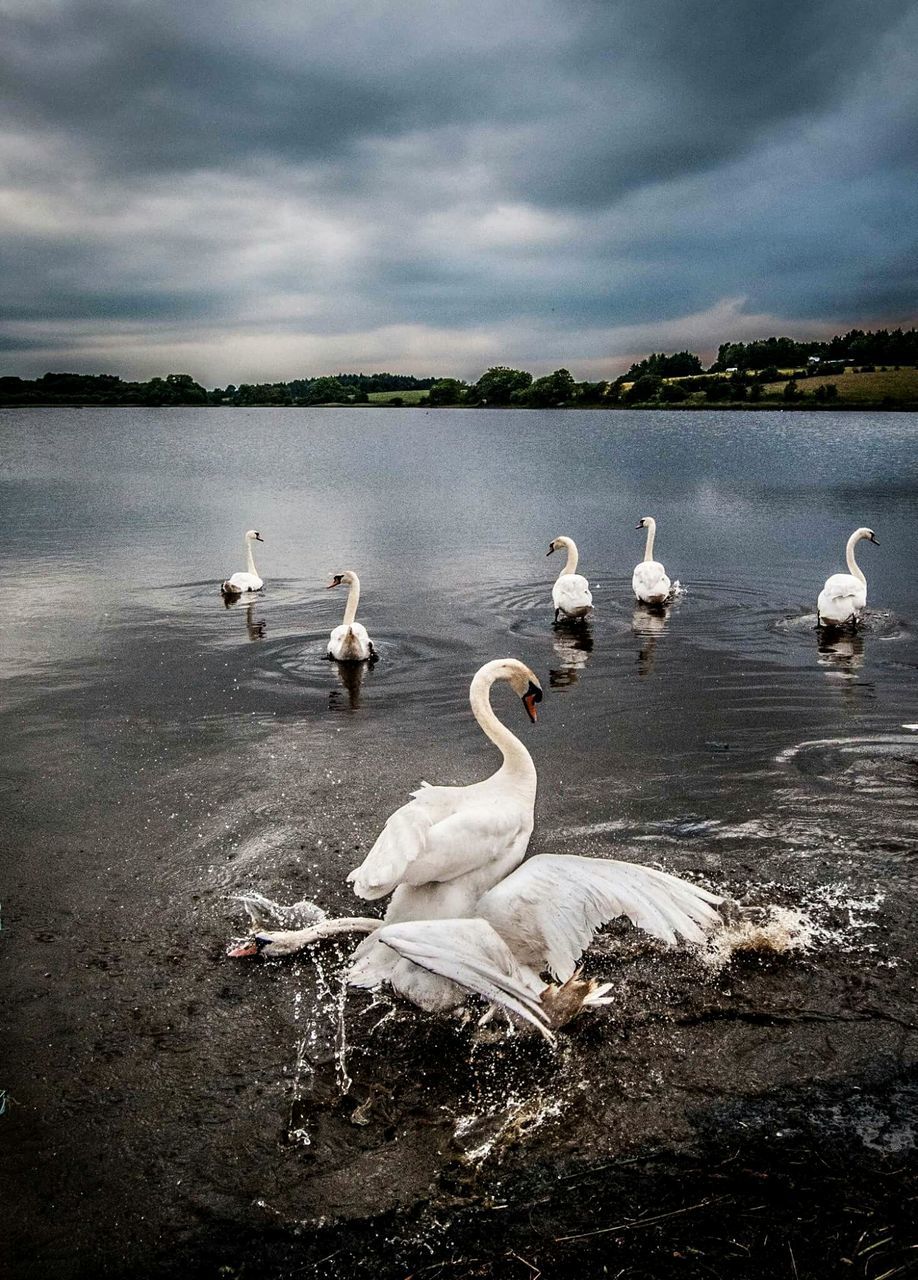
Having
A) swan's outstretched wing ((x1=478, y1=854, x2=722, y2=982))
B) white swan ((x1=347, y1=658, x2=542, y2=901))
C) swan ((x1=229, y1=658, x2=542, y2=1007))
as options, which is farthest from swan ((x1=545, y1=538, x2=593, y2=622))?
swan's outstretched wing ((x1=478, y1=854, x2=722, y2=982))

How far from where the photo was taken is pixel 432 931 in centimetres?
518

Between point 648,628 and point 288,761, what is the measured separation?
884 cm

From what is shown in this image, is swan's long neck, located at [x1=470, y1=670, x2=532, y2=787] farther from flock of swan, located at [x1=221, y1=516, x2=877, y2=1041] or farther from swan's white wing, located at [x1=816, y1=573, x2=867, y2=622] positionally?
swan's white wing, located at [x1=816, y1=573, x2=867, y2=622]

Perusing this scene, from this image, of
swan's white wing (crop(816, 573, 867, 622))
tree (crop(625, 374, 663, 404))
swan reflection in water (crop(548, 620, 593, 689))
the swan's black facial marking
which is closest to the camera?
the swan's black facial marking

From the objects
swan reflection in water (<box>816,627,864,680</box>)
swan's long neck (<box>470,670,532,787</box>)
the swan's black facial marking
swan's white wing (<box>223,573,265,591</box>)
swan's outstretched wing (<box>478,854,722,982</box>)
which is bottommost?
swan reflection in water (<box>816,627,864,680</box>)

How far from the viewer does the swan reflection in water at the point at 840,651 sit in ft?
46.9

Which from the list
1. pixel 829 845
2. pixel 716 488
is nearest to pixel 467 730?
pixel 829 845

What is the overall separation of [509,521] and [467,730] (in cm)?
2266

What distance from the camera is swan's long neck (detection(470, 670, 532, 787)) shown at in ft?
21.9

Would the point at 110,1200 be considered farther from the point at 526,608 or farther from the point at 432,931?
the point at 526,608

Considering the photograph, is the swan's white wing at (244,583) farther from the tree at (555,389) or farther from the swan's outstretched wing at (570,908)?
the tree at (555,389)

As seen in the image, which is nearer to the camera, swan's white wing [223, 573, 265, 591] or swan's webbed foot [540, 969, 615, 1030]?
swan's webbed foot [540, 969, 615, 1030]

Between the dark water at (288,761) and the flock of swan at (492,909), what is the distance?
0.62 m

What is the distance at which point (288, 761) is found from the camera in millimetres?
10594
